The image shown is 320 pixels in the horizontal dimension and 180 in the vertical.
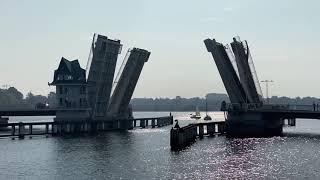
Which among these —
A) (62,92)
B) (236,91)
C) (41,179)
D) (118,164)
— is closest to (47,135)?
(62,92)

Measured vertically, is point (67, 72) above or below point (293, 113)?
above

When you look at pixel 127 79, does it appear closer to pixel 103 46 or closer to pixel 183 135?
pixel 103 46

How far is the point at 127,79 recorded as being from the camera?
107562 mm

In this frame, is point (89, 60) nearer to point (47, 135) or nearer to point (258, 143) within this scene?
point (47, 135)

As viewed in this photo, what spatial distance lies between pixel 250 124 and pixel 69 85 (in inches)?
1545

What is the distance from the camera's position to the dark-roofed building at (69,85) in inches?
4409

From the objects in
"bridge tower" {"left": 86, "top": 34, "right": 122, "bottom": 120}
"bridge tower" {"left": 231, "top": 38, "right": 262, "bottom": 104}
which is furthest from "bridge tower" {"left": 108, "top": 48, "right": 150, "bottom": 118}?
"bridge tower" {"left": 231, "top": 38, "right": 262, "bottom": 104}

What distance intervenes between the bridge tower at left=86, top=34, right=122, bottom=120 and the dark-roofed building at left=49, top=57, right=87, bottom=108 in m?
2.68

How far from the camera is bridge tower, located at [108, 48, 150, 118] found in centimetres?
10712

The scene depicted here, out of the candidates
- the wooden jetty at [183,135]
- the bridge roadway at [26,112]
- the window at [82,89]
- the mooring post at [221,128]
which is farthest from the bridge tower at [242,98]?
the bridge roadway at [26,112]

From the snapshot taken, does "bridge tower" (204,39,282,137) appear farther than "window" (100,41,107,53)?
No

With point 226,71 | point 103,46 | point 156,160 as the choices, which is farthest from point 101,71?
point 156,160

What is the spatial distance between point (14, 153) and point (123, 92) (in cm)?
4453

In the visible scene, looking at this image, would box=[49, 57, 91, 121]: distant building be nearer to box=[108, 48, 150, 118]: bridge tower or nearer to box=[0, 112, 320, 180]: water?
box=[108, 48, 150, 118]: bridge tower
